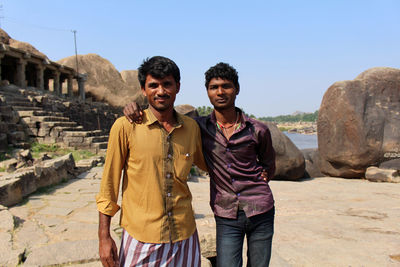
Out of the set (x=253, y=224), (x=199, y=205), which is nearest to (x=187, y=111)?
(x=199, y=205)

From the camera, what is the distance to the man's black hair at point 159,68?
1.51 m

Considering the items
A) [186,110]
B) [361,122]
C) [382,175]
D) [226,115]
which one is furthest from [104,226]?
[186,110]

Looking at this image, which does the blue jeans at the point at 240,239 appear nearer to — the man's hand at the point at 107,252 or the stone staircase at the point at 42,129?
the man's hand at the point at 107,252

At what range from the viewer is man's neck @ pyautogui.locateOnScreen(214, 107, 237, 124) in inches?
72.6

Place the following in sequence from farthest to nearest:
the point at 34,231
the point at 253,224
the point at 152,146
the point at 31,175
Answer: the point at 31,175 < the point at 34,231 < the point at 253,224 < the point at 152,146

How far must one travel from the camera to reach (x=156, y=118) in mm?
1531

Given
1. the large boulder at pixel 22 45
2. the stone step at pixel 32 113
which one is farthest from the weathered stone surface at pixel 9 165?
the large boulder at pixel 22 45

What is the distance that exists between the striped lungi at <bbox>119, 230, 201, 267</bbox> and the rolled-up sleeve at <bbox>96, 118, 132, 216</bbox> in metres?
0.18

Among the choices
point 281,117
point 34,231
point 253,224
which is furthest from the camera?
point 281,117

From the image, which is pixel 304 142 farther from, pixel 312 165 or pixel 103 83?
pixel 312 165

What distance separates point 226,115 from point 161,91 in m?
0.50

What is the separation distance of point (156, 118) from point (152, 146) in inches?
6.1

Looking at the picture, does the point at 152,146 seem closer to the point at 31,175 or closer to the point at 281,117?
the point at 31,175

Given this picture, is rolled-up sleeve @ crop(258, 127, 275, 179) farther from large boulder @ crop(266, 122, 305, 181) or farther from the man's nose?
large boulder @ crop(266, 122, 305, 181)
